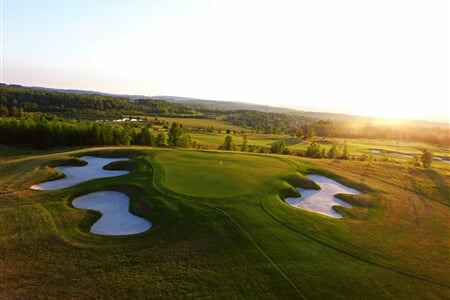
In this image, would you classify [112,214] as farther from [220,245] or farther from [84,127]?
[84,127]

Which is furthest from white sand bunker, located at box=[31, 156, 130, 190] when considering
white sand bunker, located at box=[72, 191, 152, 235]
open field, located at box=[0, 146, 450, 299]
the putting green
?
the putting green

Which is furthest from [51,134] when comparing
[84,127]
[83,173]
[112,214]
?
[112,214]

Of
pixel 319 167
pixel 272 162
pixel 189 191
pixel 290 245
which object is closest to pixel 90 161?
pixel 189 191

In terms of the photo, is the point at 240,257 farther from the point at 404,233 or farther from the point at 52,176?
the point at 52,176

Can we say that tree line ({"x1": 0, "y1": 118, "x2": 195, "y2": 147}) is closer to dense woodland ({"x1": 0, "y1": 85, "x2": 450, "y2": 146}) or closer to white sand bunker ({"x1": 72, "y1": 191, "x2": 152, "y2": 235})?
dense woodland ({"x1": 0, "y1": 85, "x2": 450, "y2": 146})

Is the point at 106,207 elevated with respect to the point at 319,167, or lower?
lower

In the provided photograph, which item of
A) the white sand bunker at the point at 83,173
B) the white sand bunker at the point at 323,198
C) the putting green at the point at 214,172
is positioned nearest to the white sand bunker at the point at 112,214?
the putting green at the point at 214,172
